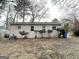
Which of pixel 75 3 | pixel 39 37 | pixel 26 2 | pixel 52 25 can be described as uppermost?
pixel 26 2

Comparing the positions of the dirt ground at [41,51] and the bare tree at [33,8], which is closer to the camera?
the dirt ground at [41,51]

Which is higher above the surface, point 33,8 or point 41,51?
point 33,8

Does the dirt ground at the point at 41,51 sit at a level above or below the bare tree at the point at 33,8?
below

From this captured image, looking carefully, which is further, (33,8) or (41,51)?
(33,8)

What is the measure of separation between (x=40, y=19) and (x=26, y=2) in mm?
8502

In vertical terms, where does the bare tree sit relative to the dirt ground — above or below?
above

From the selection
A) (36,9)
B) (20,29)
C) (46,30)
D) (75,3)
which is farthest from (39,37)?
(75,3)

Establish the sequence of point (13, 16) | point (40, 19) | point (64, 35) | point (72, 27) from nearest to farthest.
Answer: point (64, 35) → point (72, 27) → point (13, 16) → point (40, 19)

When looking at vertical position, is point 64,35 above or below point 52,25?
below

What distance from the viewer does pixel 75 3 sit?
4766mm

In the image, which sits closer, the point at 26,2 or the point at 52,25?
the point at 52,25

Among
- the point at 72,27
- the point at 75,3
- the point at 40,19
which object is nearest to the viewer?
the point at 75,3

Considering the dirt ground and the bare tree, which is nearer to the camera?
the dirt ground

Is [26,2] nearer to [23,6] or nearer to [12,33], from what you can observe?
[23,6]
